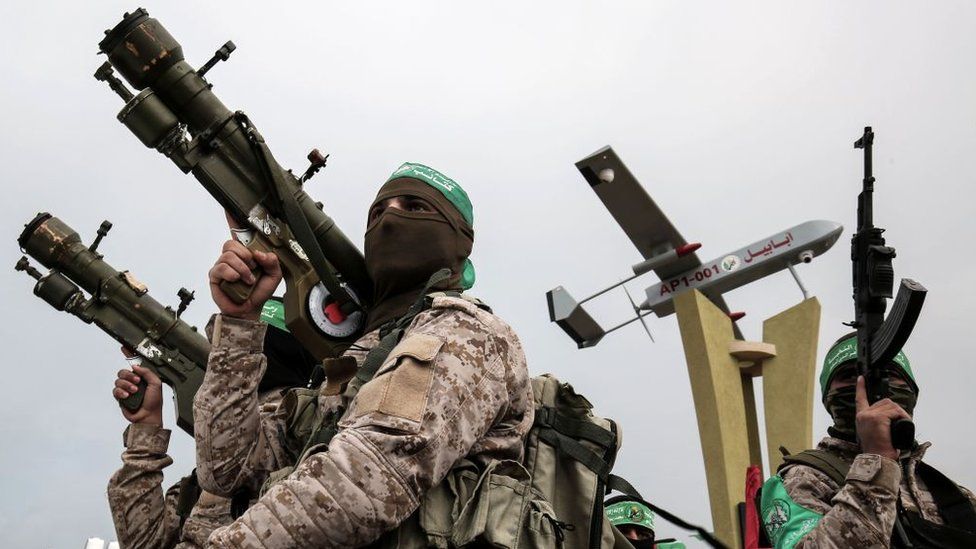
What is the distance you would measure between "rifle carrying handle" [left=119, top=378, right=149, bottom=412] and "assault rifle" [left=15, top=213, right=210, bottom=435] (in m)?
2.18

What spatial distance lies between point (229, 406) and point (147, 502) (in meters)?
1.79

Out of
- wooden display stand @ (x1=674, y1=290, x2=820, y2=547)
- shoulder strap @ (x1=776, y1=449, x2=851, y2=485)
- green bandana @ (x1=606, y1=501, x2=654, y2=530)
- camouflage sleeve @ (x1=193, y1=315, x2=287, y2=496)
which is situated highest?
wooden display stand @ (x1=674, y1=290, x2=820, y2=547)

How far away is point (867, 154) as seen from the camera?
174 inches

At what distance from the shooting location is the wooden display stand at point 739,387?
15.0m

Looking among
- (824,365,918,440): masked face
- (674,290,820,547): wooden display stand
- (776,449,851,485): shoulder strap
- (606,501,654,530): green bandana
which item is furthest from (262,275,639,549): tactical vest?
(674,290,820,547): wooden display stand

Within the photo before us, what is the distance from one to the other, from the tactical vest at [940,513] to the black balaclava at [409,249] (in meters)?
1.81

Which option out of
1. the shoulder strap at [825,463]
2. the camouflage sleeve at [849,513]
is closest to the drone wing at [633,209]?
the shoulder strap at [825,463]

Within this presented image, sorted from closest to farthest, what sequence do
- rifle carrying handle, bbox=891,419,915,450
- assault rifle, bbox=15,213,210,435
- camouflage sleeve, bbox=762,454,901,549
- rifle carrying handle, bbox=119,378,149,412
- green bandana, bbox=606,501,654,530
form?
camouflage sleeve, bbox=762,454,901,549
rifle carrying handle, bbox=891,419,915,450
rifle carrying handle, bbox=119,378,149,412
assault rifle, bbox=15,213,210,435
green bandana, bbox=606,501,654,530

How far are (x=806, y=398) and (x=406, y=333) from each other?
13641 millimetres

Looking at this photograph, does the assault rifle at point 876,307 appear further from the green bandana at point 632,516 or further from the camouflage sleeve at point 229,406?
the green bandana at point 632,516

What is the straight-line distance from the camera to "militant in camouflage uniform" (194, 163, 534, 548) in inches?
86.8

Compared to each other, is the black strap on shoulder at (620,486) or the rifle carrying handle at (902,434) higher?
the rifle carrying handle at (902,434)

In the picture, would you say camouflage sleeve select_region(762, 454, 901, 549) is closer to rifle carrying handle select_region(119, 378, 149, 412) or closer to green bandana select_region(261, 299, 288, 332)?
green bandana select_region(261, 299, 288, 332)

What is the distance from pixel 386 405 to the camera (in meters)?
2.32
